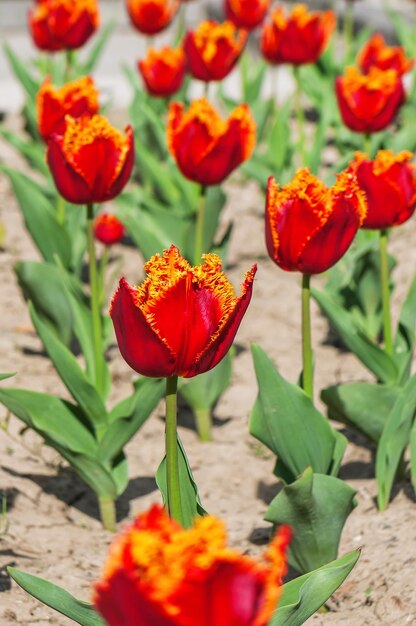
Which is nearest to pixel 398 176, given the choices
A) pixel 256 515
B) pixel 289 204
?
pixel 289 204

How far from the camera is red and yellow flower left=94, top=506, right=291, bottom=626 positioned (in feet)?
3.54

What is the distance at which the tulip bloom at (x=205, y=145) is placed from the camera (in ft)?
9.85

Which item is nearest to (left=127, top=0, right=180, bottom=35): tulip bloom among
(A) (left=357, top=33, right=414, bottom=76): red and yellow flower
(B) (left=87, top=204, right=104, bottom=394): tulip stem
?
(A) (left=357, top=33, right=414, bottom=76): red and yellow flower

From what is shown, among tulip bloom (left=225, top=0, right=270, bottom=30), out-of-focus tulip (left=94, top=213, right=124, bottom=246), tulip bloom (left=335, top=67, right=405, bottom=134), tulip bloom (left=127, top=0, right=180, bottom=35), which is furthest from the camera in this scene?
tulip bloom (left=225, top=0, right=270, bottom=30)

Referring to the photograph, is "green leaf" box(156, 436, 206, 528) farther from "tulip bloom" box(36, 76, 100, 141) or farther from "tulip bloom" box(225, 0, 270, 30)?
"tulip bloom" box(225, 0, 270, 30)

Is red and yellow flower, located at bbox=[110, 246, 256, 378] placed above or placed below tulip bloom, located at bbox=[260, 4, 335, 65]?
below

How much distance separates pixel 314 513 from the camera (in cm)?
235

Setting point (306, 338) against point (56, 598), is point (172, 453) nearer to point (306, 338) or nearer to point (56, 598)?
point (56, 598)

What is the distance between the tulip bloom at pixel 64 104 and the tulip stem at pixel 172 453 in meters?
1.69

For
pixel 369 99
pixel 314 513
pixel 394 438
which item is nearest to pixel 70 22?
pixel 369 99

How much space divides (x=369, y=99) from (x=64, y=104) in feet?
3.02

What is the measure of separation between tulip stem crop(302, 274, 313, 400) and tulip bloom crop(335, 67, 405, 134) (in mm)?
1272

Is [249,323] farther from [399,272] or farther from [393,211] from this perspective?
[393,211]

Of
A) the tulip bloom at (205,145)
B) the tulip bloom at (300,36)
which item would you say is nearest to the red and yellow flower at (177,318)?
the tulip bloom at (205,145)
